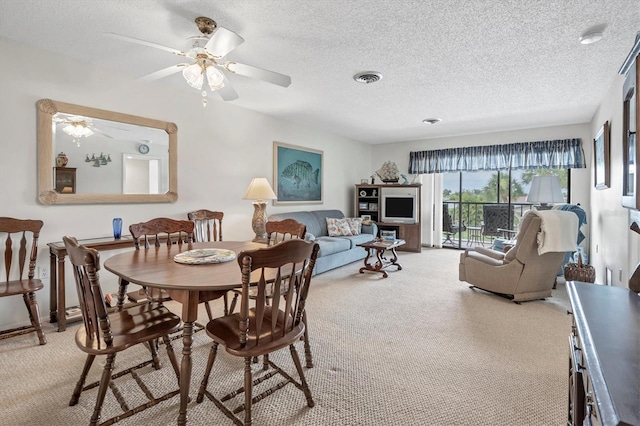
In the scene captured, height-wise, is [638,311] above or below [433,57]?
below

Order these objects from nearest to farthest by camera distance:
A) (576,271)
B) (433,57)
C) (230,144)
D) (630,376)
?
(630,376), (433,57), (576,271), (230,144)

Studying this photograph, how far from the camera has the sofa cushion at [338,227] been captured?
215 inches

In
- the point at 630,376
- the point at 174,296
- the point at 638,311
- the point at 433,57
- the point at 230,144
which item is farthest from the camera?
the point at 230,144

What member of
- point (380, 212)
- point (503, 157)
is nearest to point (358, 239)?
point (380, 212)

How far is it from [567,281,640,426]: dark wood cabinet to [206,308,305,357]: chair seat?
3.69 ft

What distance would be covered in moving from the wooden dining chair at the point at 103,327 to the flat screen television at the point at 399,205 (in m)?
5.24

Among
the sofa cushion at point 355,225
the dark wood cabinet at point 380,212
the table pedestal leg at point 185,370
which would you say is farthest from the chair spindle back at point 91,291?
the dark wood cabinet at point 380,212

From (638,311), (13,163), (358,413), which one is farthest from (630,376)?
(13,163)

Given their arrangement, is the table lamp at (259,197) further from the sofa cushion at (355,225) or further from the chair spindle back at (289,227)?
the sofa cushion at (355,225)

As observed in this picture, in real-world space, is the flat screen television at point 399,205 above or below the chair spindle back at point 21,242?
above

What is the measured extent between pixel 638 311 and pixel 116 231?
3.45 m

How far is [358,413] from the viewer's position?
1.66 m

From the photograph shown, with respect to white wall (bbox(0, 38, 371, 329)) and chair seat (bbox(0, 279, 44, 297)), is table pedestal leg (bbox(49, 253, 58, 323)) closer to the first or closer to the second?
white wall (bbox(0, 38, 371, 329))

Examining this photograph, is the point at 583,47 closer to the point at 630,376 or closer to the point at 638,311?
the point at 638,311
